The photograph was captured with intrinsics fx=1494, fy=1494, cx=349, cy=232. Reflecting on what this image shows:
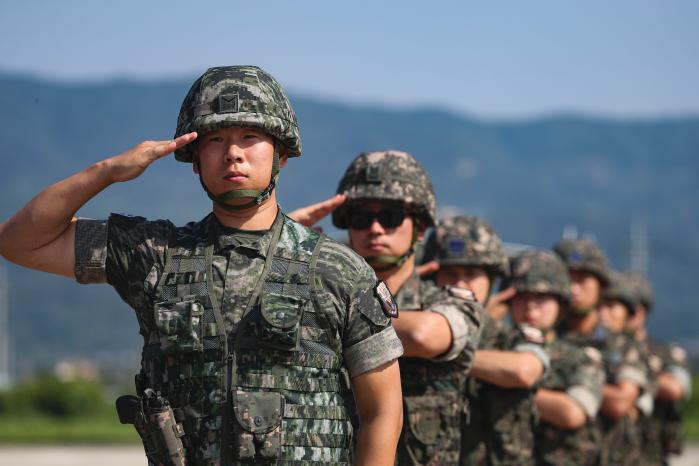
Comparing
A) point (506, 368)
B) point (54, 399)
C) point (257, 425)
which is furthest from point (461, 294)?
point (54, 399)

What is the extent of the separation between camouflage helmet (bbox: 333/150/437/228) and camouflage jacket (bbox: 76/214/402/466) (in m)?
1.98

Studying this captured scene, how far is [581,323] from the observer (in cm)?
1239

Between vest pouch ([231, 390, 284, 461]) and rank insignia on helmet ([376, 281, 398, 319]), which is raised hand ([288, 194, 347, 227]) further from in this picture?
vest pouch ([231, 390, 284, 461])

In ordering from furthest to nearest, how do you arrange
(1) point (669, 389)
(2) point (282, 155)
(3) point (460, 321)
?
(1) point (669, 389)
(3) point (460, 321)
(2) point (282, 155)

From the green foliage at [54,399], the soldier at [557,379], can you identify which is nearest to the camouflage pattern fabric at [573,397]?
the soldier at [557,379]

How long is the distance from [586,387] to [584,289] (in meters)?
3.10

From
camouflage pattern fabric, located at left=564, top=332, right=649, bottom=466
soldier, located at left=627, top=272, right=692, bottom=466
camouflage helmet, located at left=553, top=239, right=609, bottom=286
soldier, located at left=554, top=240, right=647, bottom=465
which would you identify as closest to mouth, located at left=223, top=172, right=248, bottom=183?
soldier, located at left=554, top=240, right=647, bottom=465

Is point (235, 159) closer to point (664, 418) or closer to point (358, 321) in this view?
point (358, 321)

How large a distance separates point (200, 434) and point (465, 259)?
3670 millimetres

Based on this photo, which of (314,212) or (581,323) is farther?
(581,323)

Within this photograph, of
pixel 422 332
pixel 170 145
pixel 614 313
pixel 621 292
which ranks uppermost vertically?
pixel 621 292

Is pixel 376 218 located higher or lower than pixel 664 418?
higher

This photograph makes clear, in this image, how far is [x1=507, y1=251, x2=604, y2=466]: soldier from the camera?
9695mm

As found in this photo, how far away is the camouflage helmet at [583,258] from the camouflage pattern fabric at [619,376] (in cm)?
62
